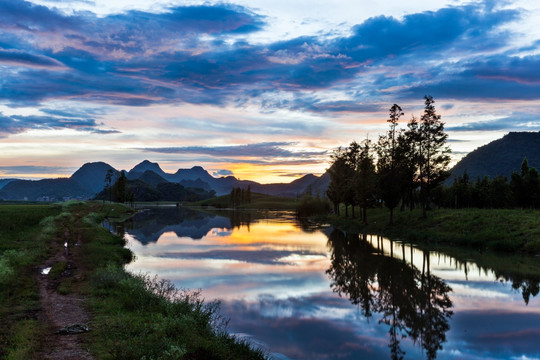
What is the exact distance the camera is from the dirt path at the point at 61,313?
448 inches

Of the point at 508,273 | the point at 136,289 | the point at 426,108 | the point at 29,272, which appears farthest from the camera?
the point at 426,108

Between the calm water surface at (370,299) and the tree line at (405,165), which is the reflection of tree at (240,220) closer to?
the tree line at (405,165)

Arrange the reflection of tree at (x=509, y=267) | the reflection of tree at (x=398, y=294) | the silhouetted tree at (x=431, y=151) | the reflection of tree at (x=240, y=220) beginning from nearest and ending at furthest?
the reflection of tree at (x=398, y=294) → the reflection of tree at (x=509, y=267) → the silhouetted tree at (x=431, y=151) → the reflection of tree at (x=240, y=220)

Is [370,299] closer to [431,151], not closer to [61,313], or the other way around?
[61,313]

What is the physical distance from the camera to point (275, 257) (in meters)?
39.3

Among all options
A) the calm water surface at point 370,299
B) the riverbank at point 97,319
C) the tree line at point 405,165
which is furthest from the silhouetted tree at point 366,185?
the riverbank at point 97,319

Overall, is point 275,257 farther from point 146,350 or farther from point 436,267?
point 146,350

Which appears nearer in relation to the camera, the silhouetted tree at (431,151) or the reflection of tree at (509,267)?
the reflection of tree at (509,267)

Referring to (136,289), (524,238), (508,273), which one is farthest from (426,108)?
(136,289)

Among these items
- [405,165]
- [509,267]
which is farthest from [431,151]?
[509,267]

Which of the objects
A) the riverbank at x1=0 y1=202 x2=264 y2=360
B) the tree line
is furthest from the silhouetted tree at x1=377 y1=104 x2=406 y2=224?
the riverbank at x1=0 y1=202 x2=264 y2=360

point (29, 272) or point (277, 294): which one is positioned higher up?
point (29, 272)

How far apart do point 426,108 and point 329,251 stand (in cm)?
3275

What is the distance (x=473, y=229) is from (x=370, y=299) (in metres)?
30.3
